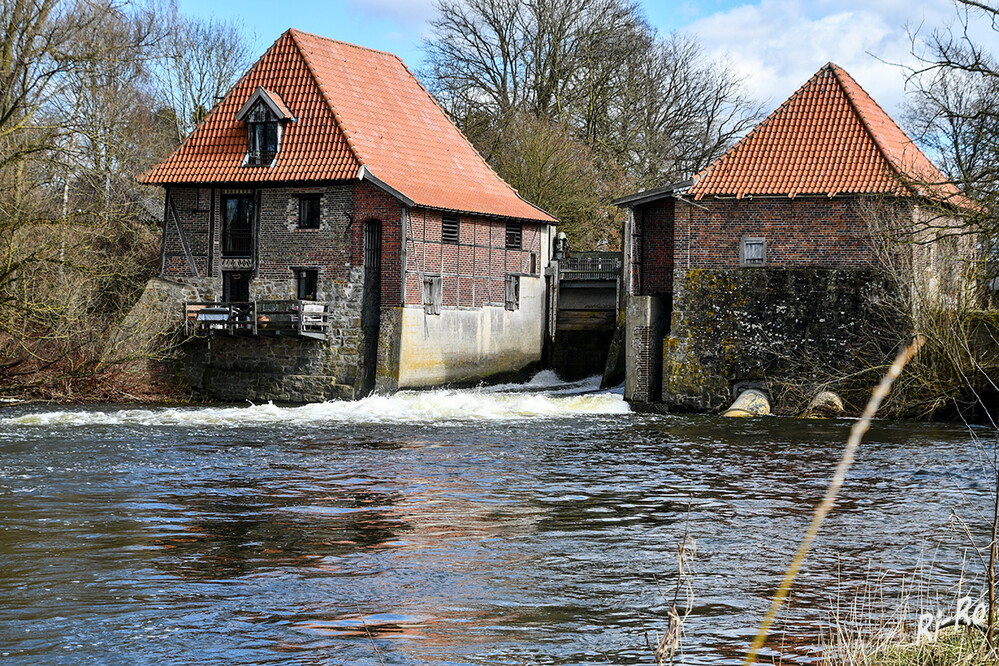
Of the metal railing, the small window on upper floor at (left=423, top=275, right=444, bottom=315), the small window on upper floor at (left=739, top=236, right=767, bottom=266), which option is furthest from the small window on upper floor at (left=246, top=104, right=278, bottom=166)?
the small window on upper floor at (left=739, top=236, right=767, bottom=266)

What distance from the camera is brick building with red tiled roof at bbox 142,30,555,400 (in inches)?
1141

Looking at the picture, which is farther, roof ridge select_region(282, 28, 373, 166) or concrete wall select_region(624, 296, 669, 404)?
roof ridge select_region(282, 28, 373, 166)

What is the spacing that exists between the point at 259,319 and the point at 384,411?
5.02 m

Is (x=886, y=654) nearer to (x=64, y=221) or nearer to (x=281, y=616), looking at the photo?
(x=281, y=616)

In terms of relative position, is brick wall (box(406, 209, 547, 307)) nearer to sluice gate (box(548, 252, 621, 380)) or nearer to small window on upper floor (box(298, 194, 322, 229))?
sluice gate (box(548, 252, 621, 380))

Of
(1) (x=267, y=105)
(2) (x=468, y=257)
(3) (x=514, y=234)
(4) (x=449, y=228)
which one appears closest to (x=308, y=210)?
(1) (x=267, y=105)

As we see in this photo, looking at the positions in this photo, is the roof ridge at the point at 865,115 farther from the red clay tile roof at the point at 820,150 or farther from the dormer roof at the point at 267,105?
the dormer roof at the point at 267,105

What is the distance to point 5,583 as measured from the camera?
9117 millimetres

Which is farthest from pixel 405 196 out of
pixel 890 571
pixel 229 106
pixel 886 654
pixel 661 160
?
pixel 886 654

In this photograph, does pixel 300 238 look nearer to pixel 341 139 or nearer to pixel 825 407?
pixel 341 139

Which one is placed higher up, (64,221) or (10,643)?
(64,221)

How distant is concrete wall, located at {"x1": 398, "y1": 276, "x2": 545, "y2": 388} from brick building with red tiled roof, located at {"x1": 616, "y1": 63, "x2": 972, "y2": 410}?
5.14m

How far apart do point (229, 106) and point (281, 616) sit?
2577 centimetres

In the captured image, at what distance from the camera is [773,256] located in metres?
26.3
